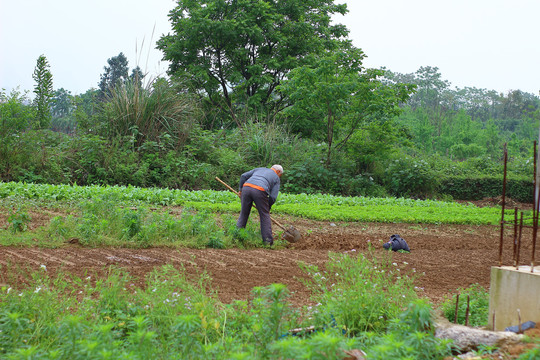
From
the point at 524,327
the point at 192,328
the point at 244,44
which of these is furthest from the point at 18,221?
the point at 244,44

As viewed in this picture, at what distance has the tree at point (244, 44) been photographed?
76.9ft

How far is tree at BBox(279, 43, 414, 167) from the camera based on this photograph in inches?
647

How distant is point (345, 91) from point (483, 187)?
27.2 feet

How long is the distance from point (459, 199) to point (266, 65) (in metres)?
11.6

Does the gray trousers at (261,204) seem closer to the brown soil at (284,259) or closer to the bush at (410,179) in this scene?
the brown soil at (284,259)

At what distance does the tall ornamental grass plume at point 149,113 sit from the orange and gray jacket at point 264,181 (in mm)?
8079

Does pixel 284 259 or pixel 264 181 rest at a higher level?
pixel 264 181

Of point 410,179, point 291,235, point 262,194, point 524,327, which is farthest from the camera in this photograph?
point 410,179

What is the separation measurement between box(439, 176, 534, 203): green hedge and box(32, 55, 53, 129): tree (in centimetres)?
1679

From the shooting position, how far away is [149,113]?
15.9 metres

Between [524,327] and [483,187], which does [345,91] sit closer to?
[483,187]

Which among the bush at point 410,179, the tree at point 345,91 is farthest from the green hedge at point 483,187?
the tree at point 345,91

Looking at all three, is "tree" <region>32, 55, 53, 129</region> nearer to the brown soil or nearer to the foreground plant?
the brown soil

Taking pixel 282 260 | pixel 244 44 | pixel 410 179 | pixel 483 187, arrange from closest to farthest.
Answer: pixel 282 260 < pixel 410 179 < pixel 483 187 < pixel 244 44
